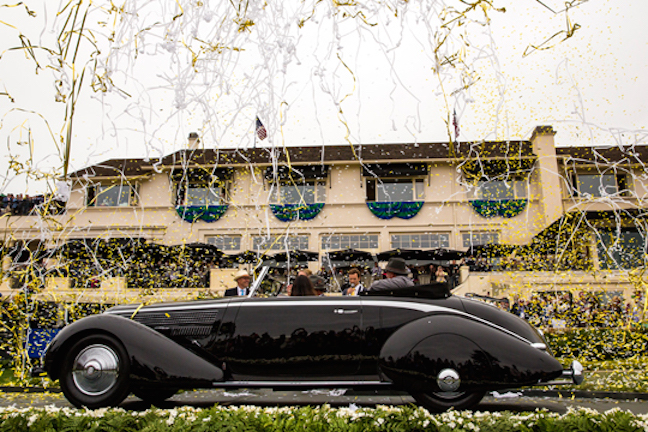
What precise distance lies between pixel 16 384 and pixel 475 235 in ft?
61.7

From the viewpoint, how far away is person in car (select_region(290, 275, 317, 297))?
189 inches

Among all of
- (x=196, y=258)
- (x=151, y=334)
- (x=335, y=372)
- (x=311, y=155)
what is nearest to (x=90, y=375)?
(x=151, y=334)

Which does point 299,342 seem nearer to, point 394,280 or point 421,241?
point 394,280

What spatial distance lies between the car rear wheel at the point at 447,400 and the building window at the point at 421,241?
18.4 meters

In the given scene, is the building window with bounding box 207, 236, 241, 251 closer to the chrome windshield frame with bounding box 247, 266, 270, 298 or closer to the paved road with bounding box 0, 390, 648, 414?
the paved road with bounding box 0, 390, 648, 414

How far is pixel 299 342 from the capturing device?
3.98 metres

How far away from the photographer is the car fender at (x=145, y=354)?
3.93m

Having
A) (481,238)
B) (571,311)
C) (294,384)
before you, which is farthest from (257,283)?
(481,238)

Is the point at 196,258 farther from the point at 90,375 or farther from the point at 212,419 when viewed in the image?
the point at 212,419

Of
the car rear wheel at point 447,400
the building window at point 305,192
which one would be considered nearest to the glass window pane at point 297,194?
the building window at point 305,192

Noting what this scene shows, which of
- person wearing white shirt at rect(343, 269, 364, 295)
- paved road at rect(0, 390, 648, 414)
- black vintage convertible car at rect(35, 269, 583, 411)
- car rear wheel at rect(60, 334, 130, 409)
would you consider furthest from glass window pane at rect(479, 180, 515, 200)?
car rear wheel at rect(60, 334, 130, 409)

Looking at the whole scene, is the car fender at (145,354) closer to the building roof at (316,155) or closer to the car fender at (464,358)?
the car fender at (464,358)

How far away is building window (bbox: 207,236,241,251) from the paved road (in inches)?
637

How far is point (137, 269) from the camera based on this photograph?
18.0 m
